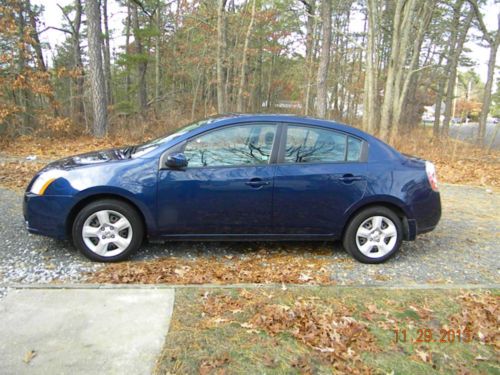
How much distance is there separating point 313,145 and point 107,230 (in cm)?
244

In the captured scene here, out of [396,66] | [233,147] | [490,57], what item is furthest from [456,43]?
[233,147]

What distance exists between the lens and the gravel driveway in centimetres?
397

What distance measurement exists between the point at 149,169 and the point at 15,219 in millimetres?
2576

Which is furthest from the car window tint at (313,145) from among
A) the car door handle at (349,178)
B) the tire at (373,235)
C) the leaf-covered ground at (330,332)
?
the leaf-covered ground at (330,332)

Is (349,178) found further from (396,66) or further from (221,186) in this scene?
(396,66)

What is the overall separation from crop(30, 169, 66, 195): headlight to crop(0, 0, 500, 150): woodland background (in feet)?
27.8

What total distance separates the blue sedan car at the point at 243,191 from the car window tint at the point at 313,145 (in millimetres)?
11

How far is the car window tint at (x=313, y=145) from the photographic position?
432cm

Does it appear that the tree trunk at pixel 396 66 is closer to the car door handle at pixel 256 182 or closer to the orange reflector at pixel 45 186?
the car door handle at pixel 256 182

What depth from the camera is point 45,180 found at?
4.08m

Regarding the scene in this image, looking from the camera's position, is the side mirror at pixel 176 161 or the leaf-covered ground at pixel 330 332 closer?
the leaf-covered ground at pixel 330 332

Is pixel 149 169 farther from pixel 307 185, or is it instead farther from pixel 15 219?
pixel 15 219

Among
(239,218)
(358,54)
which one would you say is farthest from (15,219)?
(358,54)
